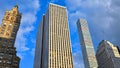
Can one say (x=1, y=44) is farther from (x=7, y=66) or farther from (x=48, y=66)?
(x=48, y=66)

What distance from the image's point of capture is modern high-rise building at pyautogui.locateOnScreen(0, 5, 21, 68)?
140 meters

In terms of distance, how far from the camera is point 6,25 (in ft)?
565

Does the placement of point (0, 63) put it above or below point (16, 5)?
below

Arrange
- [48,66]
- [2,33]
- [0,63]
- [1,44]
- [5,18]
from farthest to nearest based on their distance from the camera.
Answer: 1. [48,66]
2. [5,18]
3. [2,33]
4. [1,44]
5. [0,63]

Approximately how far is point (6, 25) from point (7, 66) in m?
48.6

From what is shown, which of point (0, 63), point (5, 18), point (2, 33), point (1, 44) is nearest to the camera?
point (0, 63)

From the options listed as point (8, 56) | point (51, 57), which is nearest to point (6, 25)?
point (8, 56)

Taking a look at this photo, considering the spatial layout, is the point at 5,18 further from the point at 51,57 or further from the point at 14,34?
the point at 51,57

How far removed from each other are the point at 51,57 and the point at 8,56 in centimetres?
6181

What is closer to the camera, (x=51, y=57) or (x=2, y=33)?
(x=2, y=33)

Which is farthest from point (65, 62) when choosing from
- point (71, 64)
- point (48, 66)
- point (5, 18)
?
point (5, 18)

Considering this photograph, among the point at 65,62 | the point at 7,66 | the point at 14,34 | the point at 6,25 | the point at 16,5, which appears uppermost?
the point at 16,5

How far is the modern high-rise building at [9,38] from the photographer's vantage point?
140 m

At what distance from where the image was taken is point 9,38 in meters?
158
